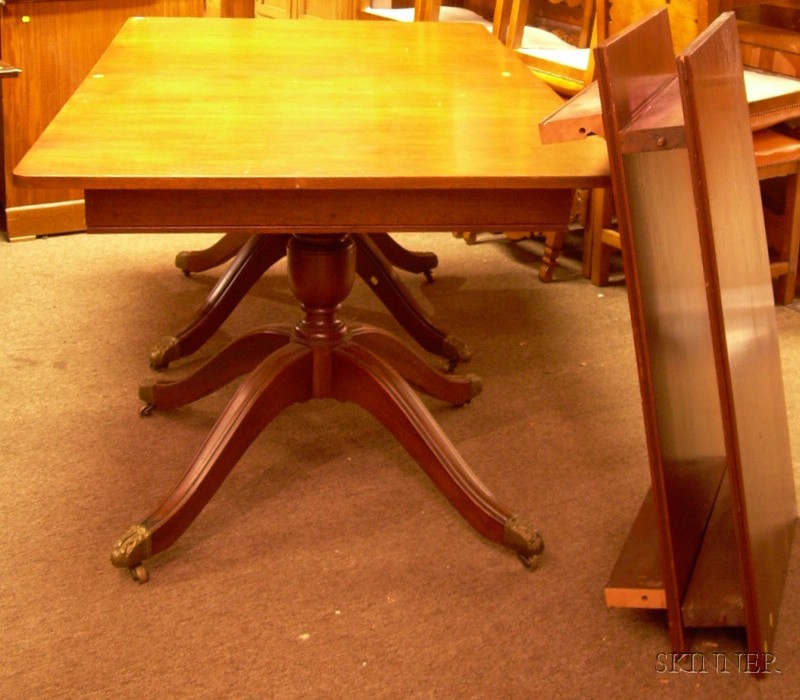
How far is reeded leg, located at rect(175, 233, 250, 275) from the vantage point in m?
3.02

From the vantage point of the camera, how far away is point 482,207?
64.4 inches

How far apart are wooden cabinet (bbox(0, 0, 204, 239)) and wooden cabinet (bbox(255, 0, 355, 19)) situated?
146 cm

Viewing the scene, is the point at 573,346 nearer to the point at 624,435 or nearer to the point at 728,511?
the point at 624,435

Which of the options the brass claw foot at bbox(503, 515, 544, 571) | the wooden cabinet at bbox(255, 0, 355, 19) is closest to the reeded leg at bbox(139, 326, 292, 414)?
the brass claw foot at bbox(503, 515, 544, 571)

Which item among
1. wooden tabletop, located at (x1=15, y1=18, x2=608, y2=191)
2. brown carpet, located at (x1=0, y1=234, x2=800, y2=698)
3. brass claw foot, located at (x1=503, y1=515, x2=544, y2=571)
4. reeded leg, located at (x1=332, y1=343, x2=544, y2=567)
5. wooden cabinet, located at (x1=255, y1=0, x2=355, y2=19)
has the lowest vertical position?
brown carpet, located at (x1=0, y1=234, x2=800, y2=698)

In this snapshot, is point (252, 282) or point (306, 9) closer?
point (252, 282)

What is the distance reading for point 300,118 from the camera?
5.91ft

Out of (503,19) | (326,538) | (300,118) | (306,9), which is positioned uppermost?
(300,118)

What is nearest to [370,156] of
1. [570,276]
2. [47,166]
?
[47,166]

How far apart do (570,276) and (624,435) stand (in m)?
1.01

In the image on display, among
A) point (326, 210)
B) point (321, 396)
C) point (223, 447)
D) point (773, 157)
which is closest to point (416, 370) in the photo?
point (321, 396)

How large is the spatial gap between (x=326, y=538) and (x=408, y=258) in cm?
130

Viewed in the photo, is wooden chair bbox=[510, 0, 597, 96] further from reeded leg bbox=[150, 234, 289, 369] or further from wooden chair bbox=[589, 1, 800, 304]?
reeded leg bbox=[150, 234, 289, 369]

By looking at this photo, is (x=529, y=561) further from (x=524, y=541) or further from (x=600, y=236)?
(x=600, y=236)
